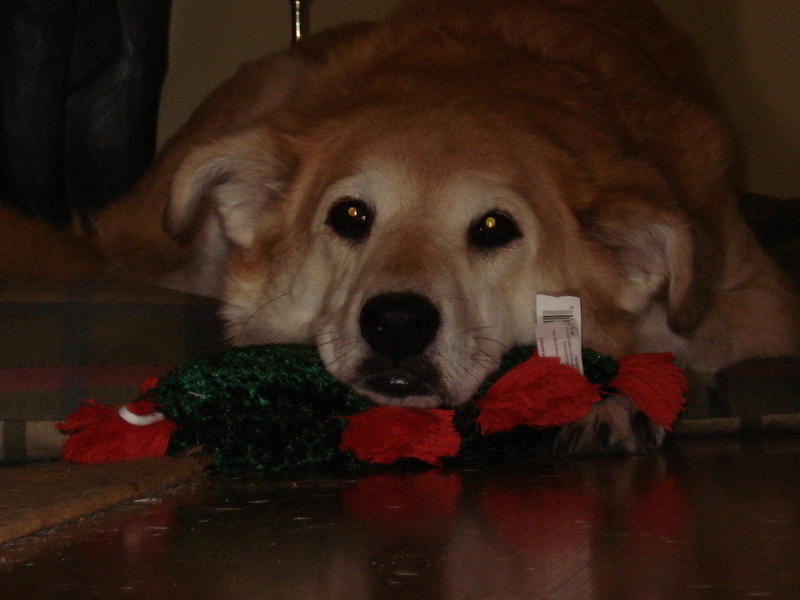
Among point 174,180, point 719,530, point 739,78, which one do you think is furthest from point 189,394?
point 739,78

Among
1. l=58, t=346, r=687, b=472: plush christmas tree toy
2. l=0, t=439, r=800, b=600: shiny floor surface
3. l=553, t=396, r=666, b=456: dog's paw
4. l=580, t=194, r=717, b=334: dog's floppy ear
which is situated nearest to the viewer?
l=0, t=439, r=800, b=600: shiny floor surface

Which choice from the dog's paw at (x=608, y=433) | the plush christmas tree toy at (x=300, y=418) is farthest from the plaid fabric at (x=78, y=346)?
the dog's paw at (x=608, y=433)

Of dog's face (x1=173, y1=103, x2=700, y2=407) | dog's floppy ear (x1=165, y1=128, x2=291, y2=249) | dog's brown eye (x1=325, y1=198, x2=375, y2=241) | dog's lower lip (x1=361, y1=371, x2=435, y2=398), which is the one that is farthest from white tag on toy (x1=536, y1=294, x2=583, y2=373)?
dog's floppy ear (x1=165, y1=128, x2=291, y2=249)

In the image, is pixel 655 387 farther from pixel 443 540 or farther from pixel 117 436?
pixel 117 436

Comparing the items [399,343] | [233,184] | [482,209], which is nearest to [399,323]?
[399,343]

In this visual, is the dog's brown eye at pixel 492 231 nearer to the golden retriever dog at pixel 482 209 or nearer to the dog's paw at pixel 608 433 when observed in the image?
the golden retriever dog at pixel 482 209

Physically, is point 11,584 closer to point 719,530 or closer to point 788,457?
point 719,530

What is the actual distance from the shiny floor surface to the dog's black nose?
8.0 inches

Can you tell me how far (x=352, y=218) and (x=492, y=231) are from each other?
273 mm

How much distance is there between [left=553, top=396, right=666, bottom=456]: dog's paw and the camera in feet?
5.82

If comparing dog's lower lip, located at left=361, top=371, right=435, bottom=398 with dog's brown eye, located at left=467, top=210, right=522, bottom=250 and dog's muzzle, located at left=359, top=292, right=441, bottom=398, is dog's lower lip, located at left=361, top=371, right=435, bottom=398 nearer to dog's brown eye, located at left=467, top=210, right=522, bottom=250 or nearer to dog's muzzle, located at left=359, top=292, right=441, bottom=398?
dog's muzzle, located at left=359, top=292, right=441, bottom=398

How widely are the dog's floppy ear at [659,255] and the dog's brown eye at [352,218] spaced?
1.40 feet

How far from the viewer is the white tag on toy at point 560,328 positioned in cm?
183

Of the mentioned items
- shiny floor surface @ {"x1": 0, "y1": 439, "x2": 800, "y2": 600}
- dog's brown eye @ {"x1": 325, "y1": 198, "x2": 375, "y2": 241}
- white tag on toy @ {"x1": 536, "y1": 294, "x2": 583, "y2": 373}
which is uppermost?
dog's brown eye @ {"x1": 325, "y1": 198, "x2": 375, "y2": 241}
